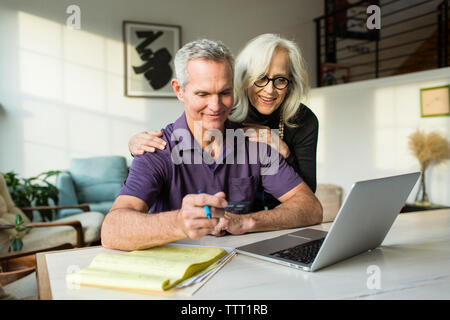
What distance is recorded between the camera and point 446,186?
412 centimetres

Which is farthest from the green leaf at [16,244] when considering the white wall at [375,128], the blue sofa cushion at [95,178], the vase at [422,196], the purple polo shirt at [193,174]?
the white wall at [375,128]

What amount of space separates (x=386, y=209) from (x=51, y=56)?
4.73 meters

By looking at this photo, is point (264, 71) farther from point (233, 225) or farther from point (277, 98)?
point (233, 225)

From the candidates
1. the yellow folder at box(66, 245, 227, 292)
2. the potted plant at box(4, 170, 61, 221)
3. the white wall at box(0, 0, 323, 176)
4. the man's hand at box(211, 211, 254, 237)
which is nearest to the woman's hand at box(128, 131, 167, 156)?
the man's hand at box(211, 211, 254, 237)

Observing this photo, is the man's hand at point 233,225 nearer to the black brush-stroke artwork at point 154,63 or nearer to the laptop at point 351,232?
the laptop at point 351,232

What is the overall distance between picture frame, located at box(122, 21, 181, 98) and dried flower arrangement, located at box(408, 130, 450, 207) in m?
3.06

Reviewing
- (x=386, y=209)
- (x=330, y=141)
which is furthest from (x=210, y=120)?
(x=330, y=141)

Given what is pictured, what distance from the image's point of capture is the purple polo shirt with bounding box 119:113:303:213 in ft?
4.85

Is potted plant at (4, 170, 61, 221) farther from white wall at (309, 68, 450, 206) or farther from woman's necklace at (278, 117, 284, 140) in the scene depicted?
white wall at (309, 68, 450, 206)

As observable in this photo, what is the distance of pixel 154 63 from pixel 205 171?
13.5ft

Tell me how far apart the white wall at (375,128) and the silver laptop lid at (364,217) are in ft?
11.1

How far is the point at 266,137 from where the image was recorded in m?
1.80

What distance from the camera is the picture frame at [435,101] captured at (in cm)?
404
